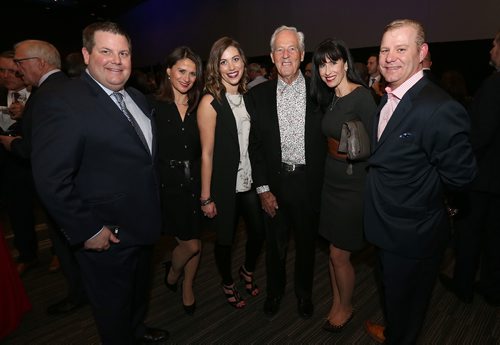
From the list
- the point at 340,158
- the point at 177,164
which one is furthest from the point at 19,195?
the point at 340,158

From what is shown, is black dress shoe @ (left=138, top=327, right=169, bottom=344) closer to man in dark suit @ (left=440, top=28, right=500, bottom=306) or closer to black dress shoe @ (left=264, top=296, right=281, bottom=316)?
black dress shoe @ (left=264, top=296, right=281, bottom=316)

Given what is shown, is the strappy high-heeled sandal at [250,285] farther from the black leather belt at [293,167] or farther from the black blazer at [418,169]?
the black blazer at [418,169]

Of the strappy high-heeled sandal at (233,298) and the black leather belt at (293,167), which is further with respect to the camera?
the strappy high-heeled sandal at (233,298)

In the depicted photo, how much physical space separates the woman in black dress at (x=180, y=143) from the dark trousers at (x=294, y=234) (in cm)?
57

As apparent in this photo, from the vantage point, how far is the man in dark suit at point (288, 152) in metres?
2.18

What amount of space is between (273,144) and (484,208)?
1.64 m

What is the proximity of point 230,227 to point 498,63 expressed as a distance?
2192 millimetres

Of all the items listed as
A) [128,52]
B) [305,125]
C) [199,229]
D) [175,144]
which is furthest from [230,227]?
[128,52]

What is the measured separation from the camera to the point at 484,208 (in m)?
2.44

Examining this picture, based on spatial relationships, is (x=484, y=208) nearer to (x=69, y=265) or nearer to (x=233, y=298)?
(x=233, y=298)

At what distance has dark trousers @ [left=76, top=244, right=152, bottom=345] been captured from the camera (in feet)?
5.53

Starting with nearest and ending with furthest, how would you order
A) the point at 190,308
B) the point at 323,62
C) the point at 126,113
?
the point at 126,113 < the point at 323,62 < the point at 190,308

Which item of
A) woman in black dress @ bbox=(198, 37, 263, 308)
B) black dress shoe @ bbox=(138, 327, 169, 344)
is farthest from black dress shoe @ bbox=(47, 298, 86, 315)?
woman in black dress @ bbox=(198, 37, 263, 308)

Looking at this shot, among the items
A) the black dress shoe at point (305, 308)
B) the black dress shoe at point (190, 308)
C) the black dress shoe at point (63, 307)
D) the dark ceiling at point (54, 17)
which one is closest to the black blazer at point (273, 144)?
the black dress shoe at point (305, 308)
